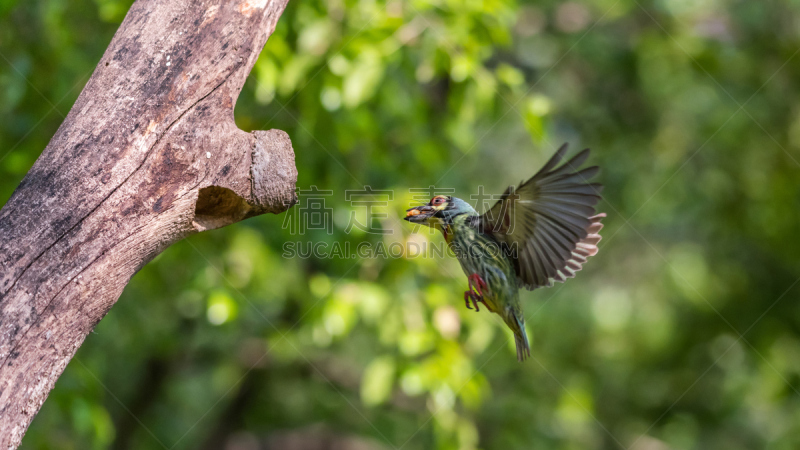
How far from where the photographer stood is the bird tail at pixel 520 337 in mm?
2613

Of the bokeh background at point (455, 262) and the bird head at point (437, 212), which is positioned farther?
the bokeh background at point (455, 262)

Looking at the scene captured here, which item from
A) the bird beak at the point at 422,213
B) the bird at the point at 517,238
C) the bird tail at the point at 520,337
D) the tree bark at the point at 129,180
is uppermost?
the bird at the point at 517,238

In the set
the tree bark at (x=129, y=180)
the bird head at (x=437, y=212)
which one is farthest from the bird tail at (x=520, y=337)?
the tree bark at (x=129, y=180)

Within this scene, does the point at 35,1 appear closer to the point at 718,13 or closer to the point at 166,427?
the point at 166,427

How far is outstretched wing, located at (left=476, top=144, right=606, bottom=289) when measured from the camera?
218 cm

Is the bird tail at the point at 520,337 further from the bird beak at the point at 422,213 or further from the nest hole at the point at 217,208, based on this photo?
the nest hole at the point at 217,208

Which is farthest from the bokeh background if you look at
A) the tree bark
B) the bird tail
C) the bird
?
the tree bark

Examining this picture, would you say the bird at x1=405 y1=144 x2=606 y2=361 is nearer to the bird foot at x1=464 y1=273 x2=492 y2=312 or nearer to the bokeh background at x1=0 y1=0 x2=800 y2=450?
the bird foot at x1=464 y1=273 x2=492 y2=312

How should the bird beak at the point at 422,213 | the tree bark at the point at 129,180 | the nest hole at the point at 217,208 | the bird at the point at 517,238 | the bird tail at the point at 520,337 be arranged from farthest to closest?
the bird tail at the point at 520,337 → the bird beak at the point at 422,213 → the bird at the point at 517,238 → the nest hole at the point at 217,208 → the tree bark at the point at 129,180

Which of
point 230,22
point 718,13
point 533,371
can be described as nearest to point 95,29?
point 230,22

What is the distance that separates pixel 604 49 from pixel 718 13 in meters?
1.35

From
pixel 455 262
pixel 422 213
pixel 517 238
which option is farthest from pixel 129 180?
pixel 455 262

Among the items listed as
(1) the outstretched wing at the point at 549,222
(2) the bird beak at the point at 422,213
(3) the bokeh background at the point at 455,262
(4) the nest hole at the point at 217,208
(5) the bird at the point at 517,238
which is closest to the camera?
(4) the nest hole at the point at 217,208

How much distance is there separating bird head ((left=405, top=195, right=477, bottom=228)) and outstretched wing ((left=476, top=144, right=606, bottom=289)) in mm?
112
